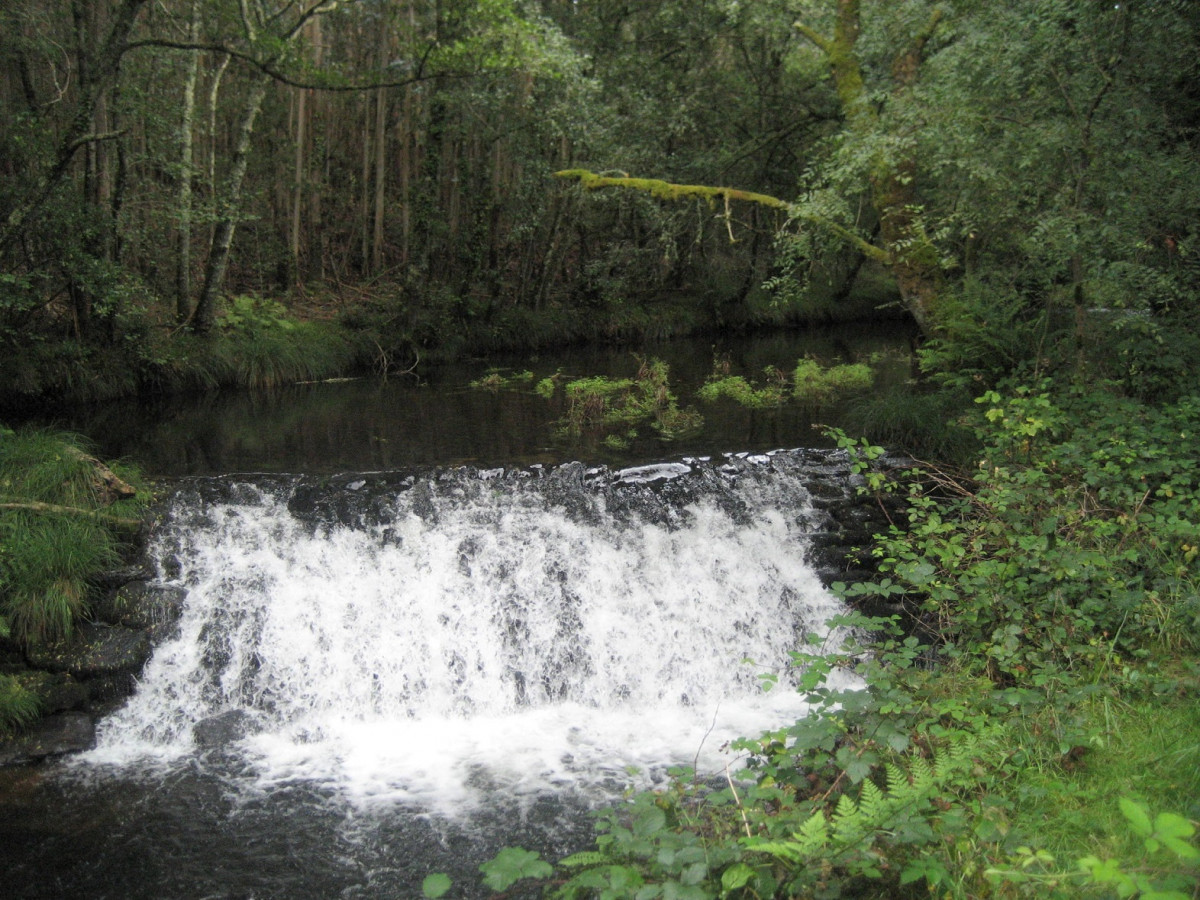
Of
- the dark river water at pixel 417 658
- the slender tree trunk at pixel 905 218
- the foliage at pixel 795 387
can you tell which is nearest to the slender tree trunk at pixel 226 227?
the dark river water at pixel 417 658

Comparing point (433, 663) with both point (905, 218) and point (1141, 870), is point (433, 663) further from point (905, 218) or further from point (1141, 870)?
point (905, 218)

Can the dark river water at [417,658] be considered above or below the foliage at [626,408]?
below

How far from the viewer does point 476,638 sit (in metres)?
6.70

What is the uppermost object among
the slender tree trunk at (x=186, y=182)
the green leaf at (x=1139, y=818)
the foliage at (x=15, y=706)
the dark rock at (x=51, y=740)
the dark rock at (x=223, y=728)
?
the slender tree trunk at (x=186, y=182)

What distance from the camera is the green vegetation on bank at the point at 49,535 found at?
5793 mm

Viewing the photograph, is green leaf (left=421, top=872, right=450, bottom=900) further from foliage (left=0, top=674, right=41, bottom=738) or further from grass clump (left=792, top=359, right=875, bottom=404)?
grass clump (left=792, top=359, right=875, bottom=404)

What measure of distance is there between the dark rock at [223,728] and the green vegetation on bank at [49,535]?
39.3 inches

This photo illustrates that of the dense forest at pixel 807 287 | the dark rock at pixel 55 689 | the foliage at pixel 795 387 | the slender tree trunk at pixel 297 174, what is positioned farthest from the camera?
the slender tree trunk at pixel 297 174

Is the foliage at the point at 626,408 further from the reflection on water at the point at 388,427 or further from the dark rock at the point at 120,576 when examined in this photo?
the dark rock at the point at 120,576

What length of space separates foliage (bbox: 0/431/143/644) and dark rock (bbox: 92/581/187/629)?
0.59ft

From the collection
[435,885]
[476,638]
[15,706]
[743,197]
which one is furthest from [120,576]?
[743,197]

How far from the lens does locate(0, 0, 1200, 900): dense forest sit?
334 centimetres

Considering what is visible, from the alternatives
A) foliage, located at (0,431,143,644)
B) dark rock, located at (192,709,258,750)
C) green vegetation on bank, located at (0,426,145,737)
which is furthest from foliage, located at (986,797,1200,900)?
foliage, located at (0,431,143,644)

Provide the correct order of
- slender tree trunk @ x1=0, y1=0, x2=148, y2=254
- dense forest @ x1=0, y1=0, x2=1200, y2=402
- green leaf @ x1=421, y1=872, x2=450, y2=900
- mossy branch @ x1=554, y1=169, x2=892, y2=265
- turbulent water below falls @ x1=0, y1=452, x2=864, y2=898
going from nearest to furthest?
green leaf @ x1=421, y1=872, x2=450, y2=900 < turbulent water below falls @ x1=0, y1=452, x2=864, y2=898 < dense forest @ x1=0, y1=0, x2=1200, y2=402 < slender tree trunk @ x1=0, y1=0, x2=148, y2=254 < mossy branch @ x1=554, y1=169, x2=892, y2=265
